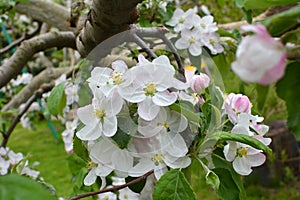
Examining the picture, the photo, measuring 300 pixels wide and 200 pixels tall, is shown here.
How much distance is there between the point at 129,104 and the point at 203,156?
0.16 metres

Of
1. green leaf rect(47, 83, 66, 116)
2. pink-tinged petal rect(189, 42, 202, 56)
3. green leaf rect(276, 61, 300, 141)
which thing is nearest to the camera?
green leaf rect(276, 61, 300, 141)

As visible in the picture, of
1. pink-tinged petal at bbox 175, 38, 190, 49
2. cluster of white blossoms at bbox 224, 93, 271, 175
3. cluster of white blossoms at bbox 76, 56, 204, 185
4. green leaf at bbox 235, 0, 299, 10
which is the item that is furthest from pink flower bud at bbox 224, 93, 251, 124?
pink-tinged petal at bbox 175, 38, 190, 49

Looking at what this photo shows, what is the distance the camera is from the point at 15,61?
5.26 ft

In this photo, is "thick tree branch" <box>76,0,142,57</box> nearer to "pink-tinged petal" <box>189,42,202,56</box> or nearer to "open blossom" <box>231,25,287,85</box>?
"pink-tinged petal" <box>189,42,202,56</box>

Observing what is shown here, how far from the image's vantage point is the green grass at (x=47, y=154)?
4328 millimetres

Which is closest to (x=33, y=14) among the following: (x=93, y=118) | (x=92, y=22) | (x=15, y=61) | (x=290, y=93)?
(x=15, y=61)

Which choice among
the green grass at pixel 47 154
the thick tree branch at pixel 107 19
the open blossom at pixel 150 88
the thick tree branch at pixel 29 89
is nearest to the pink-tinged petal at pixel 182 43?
the thick tree branch at pixel 107 19

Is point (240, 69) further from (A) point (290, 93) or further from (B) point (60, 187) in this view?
(B) point (60, 187)

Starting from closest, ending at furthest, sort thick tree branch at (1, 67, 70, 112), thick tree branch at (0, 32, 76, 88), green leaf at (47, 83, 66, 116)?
green leaf at (47, 83, 66, 116)
thick tree branch at (0, 32, 76, 88)
thick tree branch at (1, 67, 70, 112)

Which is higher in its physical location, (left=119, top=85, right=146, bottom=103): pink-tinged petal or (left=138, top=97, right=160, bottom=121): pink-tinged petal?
(left=119, top=85, right=146, bottom=103): pink-tinged petal

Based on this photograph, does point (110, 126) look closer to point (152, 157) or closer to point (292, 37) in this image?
point (152, 157)

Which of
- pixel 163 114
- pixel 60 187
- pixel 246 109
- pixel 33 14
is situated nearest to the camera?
pixel 163 114

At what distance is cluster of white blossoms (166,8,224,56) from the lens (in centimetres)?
137

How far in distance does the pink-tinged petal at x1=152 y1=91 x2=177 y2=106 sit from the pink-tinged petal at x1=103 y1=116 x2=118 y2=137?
68 millimetres
